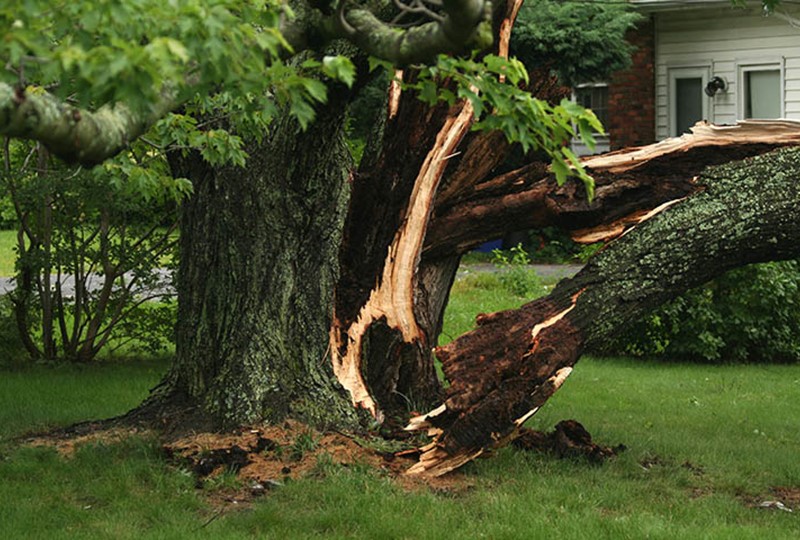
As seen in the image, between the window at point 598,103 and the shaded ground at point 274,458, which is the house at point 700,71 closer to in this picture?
the window at point 598,103

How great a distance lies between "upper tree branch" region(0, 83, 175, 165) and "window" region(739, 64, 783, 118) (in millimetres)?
19779

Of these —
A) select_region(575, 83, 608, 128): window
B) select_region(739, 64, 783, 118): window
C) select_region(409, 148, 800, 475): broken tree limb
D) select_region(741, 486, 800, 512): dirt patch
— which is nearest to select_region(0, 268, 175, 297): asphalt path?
select_region(409, 148, 800, 475): broken tree limb

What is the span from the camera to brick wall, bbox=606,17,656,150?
23938 mm

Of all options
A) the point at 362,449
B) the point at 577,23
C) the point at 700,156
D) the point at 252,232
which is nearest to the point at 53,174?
the point at 252,232

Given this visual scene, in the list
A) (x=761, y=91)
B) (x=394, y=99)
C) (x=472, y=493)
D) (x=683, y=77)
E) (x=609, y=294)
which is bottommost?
(x=472, y=493)

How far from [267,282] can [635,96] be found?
1685 centimetres

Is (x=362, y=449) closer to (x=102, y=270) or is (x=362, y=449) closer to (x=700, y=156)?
(x=700, y=156)

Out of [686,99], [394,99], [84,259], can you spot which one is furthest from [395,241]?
[686,99]

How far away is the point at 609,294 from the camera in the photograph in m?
8.19

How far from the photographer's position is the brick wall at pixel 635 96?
23.9 meters

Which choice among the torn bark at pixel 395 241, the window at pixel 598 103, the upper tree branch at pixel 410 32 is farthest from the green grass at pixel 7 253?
the upper tree branch at pixel 410 32

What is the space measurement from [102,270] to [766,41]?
1423cm

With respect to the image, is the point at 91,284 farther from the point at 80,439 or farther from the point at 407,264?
the point at 407,264

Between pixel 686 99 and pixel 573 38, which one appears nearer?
pixel 573 38
